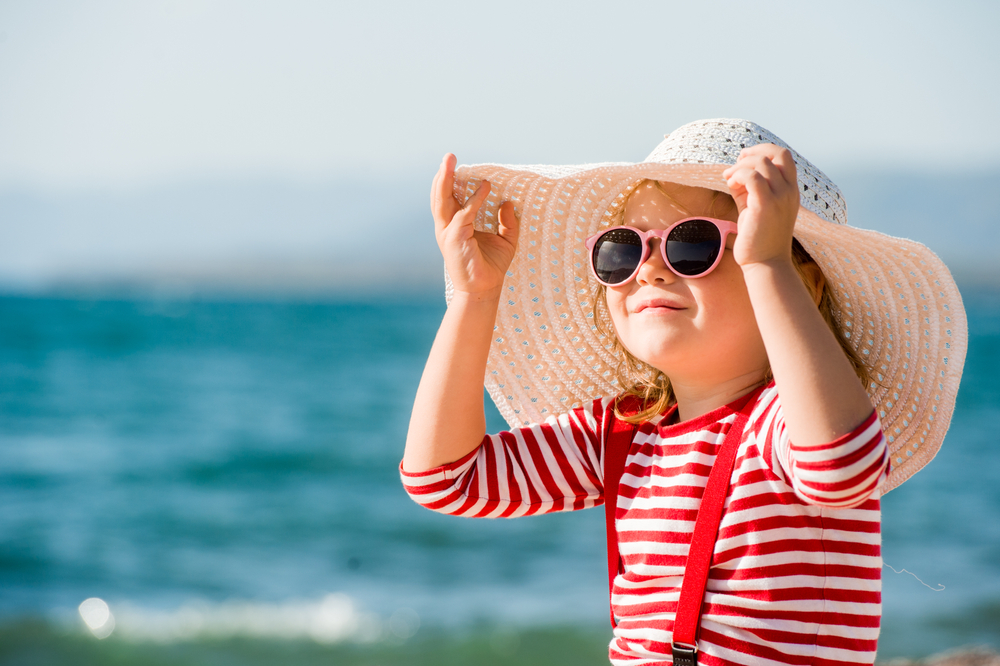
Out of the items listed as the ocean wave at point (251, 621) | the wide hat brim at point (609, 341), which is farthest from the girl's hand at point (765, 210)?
the ocean wave at point (251, 621)

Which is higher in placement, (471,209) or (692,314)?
(471,209)

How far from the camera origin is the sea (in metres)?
5.44

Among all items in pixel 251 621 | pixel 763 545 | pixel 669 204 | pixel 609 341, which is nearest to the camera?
pixel 763 545

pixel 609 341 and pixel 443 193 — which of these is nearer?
pixel 443 193

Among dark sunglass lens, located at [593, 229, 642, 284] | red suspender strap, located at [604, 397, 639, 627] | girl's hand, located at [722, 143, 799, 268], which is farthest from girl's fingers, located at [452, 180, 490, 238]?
girl's hand, located at [722, 143, 799, 268]

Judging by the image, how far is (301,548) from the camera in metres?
8.00

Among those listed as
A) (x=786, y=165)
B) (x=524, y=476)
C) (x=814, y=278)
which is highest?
(x=786, y=165)

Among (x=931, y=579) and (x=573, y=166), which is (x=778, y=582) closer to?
(x=573, y=166)

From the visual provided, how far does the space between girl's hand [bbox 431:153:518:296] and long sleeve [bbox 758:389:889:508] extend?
27.6 inches

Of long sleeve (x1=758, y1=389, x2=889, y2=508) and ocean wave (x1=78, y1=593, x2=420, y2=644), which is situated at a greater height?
long sleeve (x1=758, y1=389, x2=889, y2=508)

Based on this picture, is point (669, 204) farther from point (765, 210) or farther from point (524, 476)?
point (524, 476)

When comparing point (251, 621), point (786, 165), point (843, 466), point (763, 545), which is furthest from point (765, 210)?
point (251, 621)

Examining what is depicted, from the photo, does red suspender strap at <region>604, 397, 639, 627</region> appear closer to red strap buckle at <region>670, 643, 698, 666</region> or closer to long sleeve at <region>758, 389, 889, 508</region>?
red strap buckle at <region>670, 643, 698, 666</region>

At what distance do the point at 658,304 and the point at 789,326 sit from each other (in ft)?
1.25
